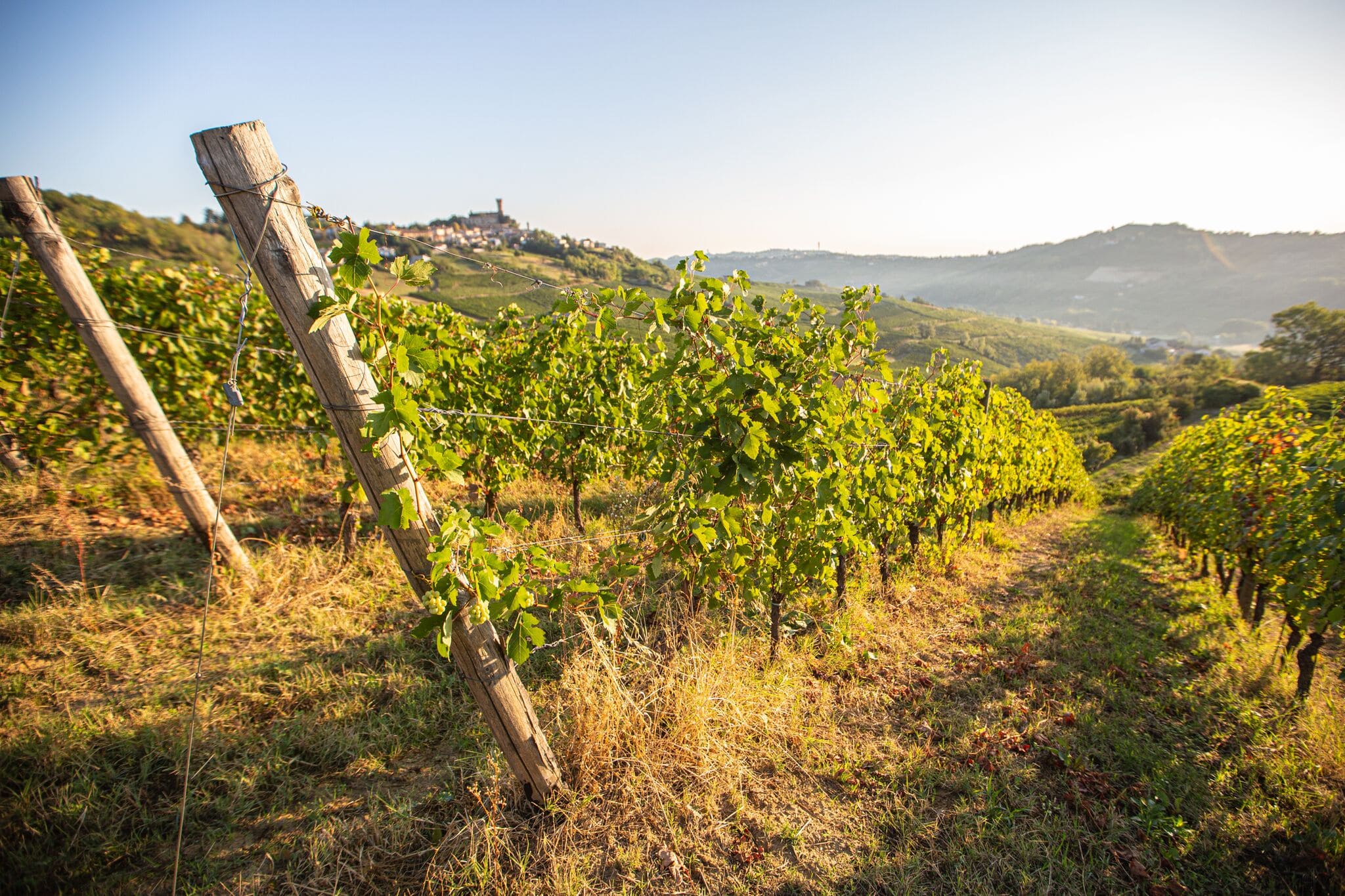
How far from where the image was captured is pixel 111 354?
3525 millimetres

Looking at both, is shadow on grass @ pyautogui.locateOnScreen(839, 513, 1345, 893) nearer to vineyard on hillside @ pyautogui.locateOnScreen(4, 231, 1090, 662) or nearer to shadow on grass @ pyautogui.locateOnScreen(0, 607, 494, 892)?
vineyard on hillside @ pyautogui.locateOnScreen(4, 231, 1090, 662)

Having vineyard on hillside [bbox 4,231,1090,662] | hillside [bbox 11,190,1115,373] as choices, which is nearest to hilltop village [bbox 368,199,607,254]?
hillside [bbox 11,190,1115,373]

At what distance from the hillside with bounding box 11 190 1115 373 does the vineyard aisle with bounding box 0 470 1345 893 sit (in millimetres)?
2464

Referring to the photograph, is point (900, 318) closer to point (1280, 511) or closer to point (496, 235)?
point (496, 235)

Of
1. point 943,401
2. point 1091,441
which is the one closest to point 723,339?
point 943,401

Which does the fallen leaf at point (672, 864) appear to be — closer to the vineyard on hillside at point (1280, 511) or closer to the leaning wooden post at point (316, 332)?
the leaning wooden post at point (316, 332)

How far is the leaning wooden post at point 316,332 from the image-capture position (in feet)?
5.48

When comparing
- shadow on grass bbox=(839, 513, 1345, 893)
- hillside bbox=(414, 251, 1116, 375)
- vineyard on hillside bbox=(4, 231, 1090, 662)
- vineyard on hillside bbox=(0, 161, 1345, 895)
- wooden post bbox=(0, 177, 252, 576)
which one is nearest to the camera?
vineyard on hillside bbox=(4, 231, 1090, 662)

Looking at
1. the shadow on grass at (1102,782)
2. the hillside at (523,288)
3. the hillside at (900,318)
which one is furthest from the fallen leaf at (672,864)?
the hillside at (900,318)

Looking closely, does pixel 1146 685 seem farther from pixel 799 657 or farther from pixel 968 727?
pixel 799 657

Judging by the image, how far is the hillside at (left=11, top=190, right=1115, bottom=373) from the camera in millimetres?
3904

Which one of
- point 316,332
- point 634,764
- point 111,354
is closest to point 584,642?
point 634,764

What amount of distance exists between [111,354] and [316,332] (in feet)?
10.6

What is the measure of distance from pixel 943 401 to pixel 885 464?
2.53 metres
